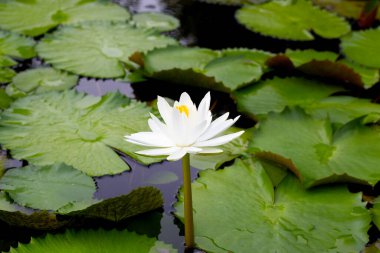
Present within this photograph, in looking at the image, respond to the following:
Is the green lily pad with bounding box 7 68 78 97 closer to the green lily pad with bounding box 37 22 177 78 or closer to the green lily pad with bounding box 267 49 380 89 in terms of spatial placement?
the green lily pad with bounding box 37 22 177 78

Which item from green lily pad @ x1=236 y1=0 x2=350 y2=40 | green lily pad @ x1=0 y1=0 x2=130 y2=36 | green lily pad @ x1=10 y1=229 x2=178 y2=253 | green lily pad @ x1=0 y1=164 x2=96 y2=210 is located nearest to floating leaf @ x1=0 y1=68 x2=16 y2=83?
green lily pad @ x1=0 y1=0 x2=130 y2=36

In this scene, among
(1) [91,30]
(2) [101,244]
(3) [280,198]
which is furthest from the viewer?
(1) [91,30]

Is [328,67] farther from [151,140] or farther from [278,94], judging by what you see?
[151,140]

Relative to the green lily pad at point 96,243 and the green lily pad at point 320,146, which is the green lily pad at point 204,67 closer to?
the green lily pad at point 320,146

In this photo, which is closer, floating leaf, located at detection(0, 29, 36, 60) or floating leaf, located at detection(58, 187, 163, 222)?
floating leaf, located at detection(58, 187, 163, 222)

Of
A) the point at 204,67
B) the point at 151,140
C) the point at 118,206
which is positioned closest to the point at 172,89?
A: the point at 204,67

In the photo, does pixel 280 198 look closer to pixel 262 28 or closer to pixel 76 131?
pixel 76 131

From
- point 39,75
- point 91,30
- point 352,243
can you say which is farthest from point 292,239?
point 91,30
